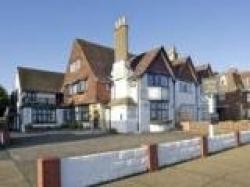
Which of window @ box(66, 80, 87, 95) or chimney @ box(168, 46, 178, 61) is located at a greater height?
chimney @ box(168, 46, 178, 61)

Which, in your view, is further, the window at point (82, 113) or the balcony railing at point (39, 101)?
the balcony railing at point (39, 101)

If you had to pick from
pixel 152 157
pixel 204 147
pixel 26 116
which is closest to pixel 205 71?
pixel 26 116

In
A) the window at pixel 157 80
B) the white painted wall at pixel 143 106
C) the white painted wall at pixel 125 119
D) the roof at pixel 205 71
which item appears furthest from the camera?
the roof at pixel 205 71

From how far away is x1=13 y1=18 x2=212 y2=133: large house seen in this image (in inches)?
1432

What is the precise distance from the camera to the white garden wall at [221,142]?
65.9 feet

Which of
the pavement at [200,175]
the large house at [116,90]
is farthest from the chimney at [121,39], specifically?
the pavement at [200,175]

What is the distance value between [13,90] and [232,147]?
38201 millimetres

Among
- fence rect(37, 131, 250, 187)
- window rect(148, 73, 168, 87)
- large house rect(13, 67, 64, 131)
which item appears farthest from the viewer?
large house rect(13, 67, 64, 131)

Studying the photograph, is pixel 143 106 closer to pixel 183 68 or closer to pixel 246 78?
pixel 183 68

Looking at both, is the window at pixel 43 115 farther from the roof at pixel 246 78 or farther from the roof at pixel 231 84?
the roof at pixel 246 78

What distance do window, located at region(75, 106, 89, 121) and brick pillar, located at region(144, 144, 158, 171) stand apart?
91.5ft

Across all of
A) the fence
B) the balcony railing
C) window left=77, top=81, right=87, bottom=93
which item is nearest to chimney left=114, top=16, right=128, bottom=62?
window left=77, top=81, right=87, bottom=93

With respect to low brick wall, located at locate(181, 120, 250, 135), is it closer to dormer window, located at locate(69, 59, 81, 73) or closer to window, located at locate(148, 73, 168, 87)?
window, located at locate(148, 73, 168, 87)

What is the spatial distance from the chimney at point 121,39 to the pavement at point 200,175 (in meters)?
20.5
